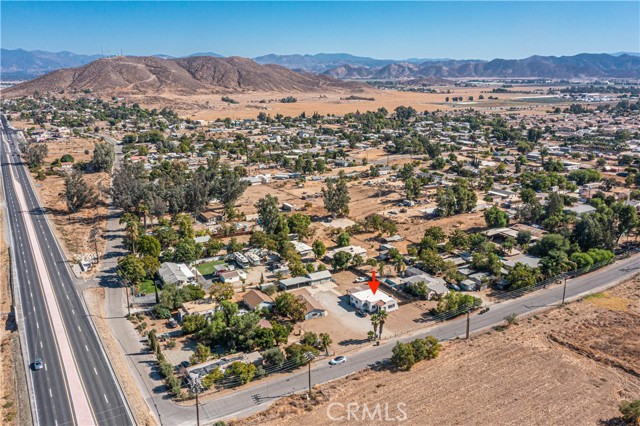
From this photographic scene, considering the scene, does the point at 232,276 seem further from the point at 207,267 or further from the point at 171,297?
the point at 171,297

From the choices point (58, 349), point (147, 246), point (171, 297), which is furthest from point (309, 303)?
point (58, 349)

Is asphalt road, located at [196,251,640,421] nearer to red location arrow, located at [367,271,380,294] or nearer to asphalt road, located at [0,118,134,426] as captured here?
asphalt road, located at [0,118,134,426]

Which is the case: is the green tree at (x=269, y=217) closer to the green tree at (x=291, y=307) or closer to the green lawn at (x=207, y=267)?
the green lawn at (x=207, y=267)

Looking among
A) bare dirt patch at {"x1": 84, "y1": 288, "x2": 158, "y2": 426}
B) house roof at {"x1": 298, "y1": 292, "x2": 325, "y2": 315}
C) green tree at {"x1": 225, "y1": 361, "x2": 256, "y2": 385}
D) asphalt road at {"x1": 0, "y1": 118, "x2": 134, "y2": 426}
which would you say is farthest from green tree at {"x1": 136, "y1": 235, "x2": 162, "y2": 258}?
green tree at {"x1": 225, "y1": 361, "x2": 256, "y2": 385}

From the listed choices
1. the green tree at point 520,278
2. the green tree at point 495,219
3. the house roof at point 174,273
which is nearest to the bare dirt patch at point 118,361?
the house roof at point 174,273

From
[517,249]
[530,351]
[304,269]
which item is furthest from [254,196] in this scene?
[530,351]
